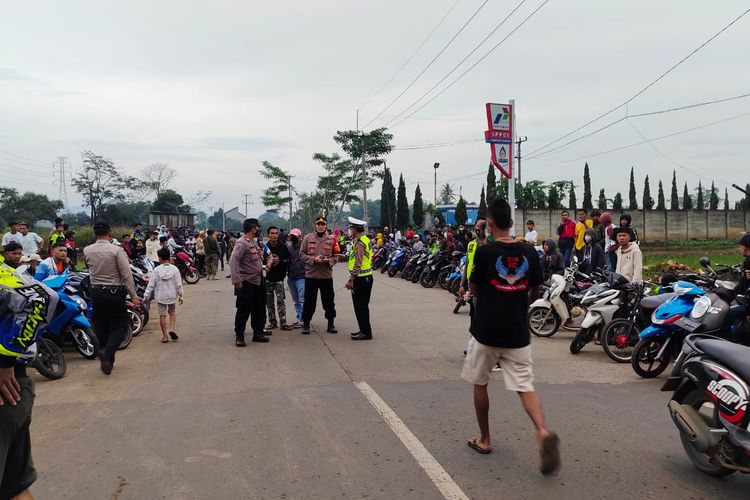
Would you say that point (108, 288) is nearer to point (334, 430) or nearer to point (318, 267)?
point (318, 267)

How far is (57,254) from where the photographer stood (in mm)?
8789

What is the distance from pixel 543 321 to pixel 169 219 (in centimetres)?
4268

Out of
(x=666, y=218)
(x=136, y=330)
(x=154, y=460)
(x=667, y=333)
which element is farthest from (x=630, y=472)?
(x=666, y=218)

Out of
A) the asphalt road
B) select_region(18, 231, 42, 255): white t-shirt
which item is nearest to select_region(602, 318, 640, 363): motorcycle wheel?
the asphalt road

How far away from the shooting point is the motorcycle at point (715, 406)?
363 cm

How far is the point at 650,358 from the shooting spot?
665cm

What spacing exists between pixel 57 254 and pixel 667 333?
329 inches

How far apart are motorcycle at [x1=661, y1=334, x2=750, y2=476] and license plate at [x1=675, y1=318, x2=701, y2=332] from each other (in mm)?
1840

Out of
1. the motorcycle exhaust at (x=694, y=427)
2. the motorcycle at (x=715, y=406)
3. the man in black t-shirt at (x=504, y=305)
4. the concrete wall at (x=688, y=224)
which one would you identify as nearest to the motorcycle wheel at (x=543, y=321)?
the motorcycle at (x=715, y=406)

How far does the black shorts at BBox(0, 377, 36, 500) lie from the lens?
273 centimetres

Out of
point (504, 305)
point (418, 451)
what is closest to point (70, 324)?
point (418, 451)

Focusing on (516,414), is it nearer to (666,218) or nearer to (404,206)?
(666,218)

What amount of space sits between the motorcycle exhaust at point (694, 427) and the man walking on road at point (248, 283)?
591 centimetres

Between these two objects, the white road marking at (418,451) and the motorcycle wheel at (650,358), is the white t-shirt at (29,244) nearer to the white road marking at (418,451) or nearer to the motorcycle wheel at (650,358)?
the white road marking at (418,451)
